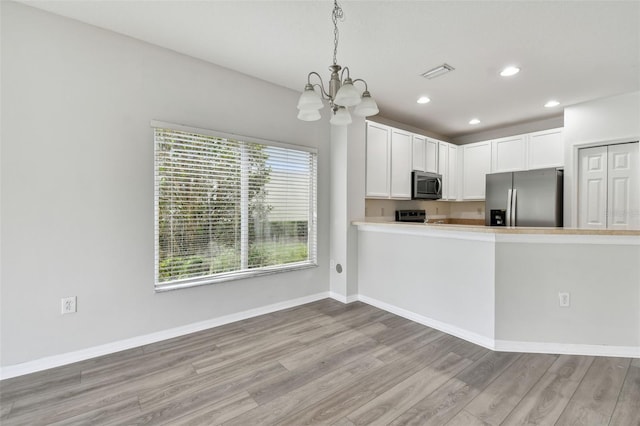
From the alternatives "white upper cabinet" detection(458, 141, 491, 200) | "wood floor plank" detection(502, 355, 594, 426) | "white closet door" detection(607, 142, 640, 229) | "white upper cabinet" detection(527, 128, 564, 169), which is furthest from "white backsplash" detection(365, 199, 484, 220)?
"wood floor plank" detection(502, 355, 594, 426)

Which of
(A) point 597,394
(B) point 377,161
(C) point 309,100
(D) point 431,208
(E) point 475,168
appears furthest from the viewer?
(D) point 431,208

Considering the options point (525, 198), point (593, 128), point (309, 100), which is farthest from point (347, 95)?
point (593, 128)

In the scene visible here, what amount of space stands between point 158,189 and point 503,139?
196 inches

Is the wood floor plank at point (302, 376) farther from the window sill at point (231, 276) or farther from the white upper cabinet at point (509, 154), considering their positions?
the white upper cabinet at point (509, 154)

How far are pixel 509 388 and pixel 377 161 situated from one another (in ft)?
9.22

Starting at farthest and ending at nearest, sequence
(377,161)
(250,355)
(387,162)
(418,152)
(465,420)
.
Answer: (418,152)
(387,162)
(377,161)
(250,355)
(465,420)

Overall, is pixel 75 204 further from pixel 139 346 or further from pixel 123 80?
pixel 139 346

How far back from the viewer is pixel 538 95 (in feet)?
11.6

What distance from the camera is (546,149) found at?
418 centimetres

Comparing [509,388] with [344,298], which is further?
[344,298]

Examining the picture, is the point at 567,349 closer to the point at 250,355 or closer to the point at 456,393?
the point at 456,393

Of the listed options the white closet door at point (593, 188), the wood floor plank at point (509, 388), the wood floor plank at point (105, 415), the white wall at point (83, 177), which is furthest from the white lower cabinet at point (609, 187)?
the wood floor plank at point (105, 415)

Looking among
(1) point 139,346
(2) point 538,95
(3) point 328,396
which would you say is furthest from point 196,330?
(2) point 538,95

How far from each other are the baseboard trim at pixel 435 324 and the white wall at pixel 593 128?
8.28ft
